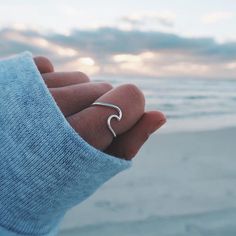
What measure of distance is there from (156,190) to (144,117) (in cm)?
156

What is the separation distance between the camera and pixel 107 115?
0.53m

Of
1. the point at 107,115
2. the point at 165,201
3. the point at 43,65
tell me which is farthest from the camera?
the point at 165,201

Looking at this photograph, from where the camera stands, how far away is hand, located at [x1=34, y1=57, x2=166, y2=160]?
53 centimetres

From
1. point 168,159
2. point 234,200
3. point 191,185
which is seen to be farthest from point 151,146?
point 234,200

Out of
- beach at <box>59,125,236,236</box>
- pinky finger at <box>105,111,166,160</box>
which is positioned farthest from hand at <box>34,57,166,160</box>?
beach at <box>59,125,236,236</box>

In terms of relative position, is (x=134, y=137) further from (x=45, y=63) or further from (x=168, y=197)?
(x=168, y=197)

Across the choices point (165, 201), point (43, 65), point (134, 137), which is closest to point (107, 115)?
point (134, 137)

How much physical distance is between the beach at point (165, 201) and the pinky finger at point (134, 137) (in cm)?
112

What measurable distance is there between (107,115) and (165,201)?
1.49 meters

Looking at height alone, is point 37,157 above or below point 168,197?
above

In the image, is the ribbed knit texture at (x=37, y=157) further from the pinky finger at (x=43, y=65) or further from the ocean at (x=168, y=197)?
the ocean at (x=168, y=197)

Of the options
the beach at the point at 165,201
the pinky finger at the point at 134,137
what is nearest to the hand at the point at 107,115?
the pinky finger at the point at 134,137

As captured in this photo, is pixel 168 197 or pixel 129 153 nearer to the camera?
pixel 129 153

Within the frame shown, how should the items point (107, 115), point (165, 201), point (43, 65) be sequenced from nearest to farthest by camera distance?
point (107, 115) → point (43, 65) → point (165, 201)
